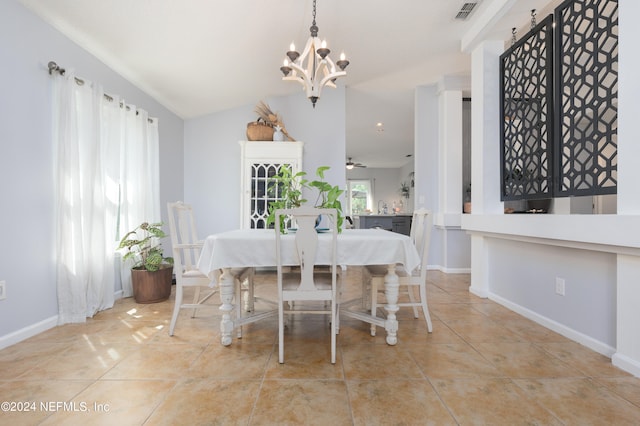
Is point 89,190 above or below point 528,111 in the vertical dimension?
below

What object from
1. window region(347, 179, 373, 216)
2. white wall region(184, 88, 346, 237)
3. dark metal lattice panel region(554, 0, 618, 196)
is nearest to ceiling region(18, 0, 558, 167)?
white wall region(184, 88, 346, 237)

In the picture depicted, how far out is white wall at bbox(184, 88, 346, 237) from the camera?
15.6 feet

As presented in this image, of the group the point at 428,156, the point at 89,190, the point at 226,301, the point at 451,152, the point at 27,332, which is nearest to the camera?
the point at 226,301

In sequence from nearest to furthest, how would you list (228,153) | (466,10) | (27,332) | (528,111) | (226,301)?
(226,301), (27,332), (528,111), (466,10), (228,153)

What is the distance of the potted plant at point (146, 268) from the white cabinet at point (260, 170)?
129cm

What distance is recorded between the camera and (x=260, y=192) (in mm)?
4426

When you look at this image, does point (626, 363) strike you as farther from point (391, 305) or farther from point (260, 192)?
point (260, 192)

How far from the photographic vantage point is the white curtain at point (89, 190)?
96.0 inches

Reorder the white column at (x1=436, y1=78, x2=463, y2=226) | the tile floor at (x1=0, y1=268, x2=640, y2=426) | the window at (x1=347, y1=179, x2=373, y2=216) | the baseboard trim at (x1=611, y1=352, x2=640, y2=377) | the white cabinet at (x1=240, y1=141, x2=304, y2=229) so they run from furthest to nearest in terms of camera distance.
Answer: the window at (x1=347, y1=179, x2=373, y2=216), the white column at (x1=436, y1=78, x2=463, y2=226), the white cabinet at (x1=240, y1=141, x2=304, y2=229), the baseboard trim at (x1=611, y1=352, x2=640, y2=377), the tile floor at (x1=0, y1=268, x2=640, y2=426)

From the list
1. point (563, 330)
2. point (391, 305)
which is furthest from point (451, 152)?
point (391, 305)

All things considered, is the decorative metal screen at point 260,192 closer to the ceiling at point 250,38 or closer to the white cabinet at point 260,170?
the white cabinet at point 260,170

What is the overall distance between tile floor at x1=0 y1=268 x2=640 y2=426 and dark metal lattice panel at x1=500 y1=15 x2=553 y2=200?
1.22 meters

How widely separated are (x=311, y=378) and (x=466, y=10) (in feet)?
11.3

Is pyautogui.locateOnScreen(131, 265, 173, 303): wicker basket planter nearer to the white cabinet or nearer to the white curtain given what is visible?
the white curtain
